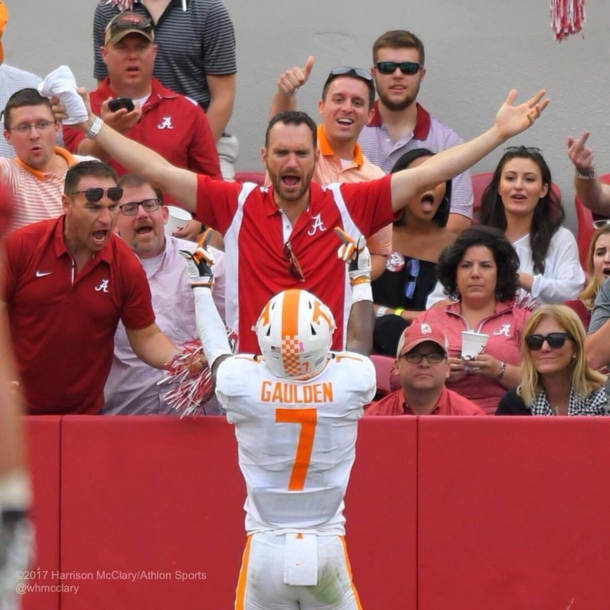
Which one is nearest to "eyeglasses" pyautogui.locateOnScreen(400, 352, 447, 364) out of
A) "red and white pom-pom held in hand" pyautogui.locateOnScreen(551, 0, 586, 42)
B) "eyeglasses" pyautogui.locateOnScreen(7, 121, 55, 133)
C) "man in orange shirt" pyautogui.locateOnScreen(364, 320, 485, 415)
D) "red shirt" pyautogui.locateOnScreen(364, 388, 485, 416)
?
"man in orange shirt" pyautogui.locateOnScreen(364, 320, 485, 415)

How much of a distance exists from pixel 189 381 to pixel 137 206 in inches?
54.7

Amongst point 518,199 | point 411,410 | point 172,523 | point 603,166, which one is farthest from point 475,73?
point 172,523

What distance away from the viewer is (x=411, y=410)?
7.81 metres

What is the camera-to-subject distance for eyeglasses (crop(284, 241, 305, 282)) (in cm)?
747

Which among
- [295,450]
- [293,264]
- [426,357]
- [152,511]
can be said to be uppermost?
[293,264]

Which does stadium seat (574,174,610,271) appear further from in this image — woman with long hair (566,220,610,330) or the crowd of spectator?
woman with long hair (566,220,610,330)

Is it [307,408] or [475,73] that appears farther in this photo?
[475,73]

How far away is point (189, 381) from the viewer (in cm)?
743

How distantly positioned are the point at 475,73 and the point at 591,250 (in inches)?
109

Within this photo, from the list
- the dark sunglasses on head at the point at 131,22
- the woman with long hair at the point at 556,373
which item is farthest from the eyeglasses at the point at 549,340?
the dark sunglasses on head at the point at 131,22

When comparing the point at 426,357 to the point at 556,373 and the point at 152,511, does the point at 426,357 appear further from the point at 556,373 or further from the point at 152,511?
the point at 152,511

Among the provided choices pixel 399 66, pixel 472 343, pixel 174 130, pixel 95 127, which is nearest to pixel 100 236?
pixel 95 127

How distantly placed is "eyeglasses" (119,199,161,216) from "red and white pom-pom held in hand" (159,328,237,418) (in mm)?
1131

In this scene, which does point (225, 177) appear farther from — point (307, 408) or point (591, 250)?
point (307, 408)
